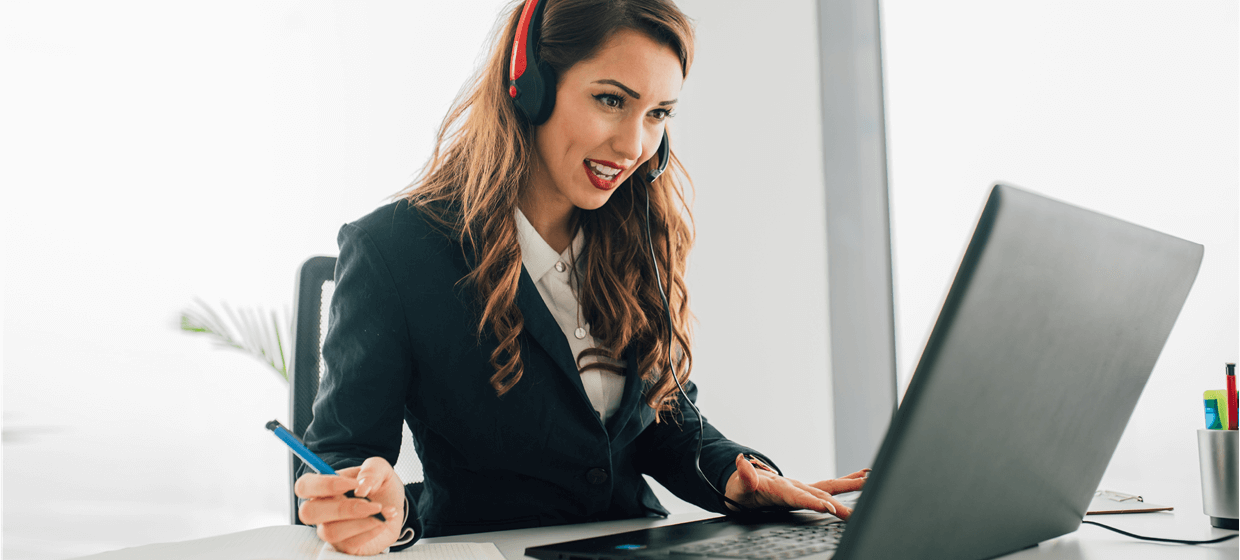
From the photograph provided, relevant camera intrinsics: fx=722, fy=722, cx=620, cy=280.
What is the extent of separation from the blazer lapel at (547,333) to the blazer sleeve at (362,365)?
14 centimetres

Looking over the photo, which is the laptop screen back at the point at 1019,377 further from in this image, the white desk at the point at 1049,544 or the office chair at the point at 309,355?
the office chair at the point at 309,355

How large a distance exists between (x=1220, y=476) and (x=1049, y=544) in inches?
8.8

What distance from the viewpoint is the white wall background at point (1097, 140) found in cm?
124

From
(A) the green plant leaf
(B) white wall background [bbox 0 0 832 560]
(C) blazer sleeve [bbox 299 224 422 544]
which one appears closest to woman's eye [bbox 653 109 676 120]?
(C) blazer sleeve [bbox 299 224 422 544]

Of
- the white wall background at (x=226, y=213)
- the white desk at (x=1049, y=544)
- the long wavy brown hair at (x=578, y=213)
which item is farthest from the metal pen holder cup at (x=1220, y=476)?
the white wall background at (x=226, y=213)

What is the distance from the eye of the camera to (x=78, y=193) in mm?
1873

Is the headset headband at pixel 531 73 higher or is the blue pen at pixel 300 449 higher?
the headset headband at pixel 531 73

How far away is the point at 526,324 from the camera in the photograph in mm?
876

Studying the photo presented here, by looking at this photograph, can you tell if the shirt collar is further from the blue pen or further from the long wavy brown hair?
the blue pen

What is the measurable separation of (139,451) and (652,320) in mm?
1591

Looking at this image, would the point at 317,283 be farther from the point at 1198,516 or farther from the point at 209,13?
the point at 209,13

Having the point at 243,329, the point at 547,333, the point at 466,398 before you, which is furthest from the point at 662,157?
the point at 243,329

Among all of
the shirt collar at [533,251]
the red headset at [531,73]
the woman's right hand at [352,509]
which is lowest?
the woman's right hand at [352,509]

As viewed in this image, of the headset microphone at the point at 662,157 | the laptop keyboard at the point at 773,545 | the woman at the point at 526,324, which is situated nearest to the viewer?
the laptop keyboard at the point at 773,545
